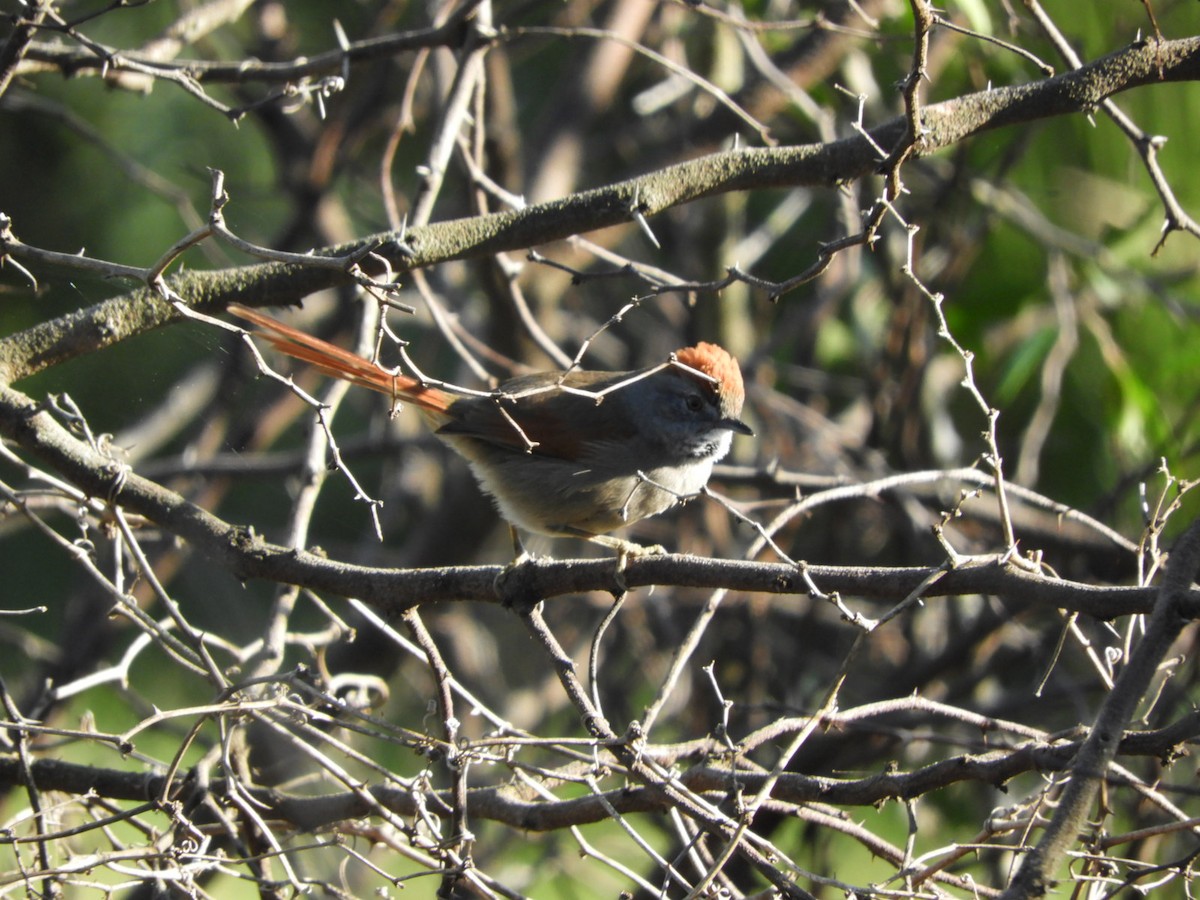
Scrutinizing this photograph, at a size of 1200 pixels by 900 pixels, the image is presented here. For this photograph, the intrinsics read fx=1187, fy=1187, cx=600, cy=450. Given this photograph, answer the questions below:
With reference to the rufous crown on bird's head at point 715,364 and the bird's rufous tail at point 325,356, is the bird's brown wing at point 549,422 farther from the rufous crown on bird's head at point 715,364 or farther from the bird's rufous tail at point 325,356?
the bird's rufous tail at point 325,356

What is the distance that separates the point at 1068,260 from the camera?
5.48 m

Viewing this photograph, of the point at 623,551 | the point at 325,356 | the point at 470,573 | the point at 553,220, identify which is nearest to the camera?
the point at 470,573

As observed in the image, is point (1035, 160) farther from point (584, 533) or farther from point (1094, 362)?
point (584, 533)

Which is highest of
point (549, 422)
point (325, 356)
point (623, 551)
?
point (325, 356)

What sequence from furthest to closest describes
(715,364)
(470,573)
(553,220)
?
(715,364)
(553,220)
(470,573)

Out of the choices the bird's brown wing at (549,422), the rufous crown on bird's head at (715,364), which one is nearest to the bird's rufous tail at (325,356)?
the bird's brown wing at (549,422)

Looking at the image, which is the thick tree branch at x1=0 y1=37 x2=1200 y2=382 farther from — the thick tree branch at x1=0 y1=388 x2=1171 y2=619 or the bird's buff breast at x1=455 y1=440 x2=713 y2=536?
the bird's buff breast at x1=455 y1=440 x2=713 y2=536

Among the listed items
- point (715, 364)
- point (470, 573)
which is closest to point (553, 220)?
point (470, 573)

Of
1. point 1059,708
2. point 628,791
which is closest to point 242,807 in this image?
point 628,791

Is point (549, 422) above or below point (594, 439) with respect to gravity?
above

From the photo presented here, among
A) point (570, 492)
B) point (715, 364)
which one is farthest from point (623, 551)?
point (715, 364)

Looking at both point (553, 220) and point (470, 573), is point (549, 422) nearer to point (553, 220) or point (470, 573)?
point (553, 220)

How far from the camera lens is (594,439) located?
441cm

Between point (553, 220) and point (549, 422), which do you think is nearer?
point (553, 220)
